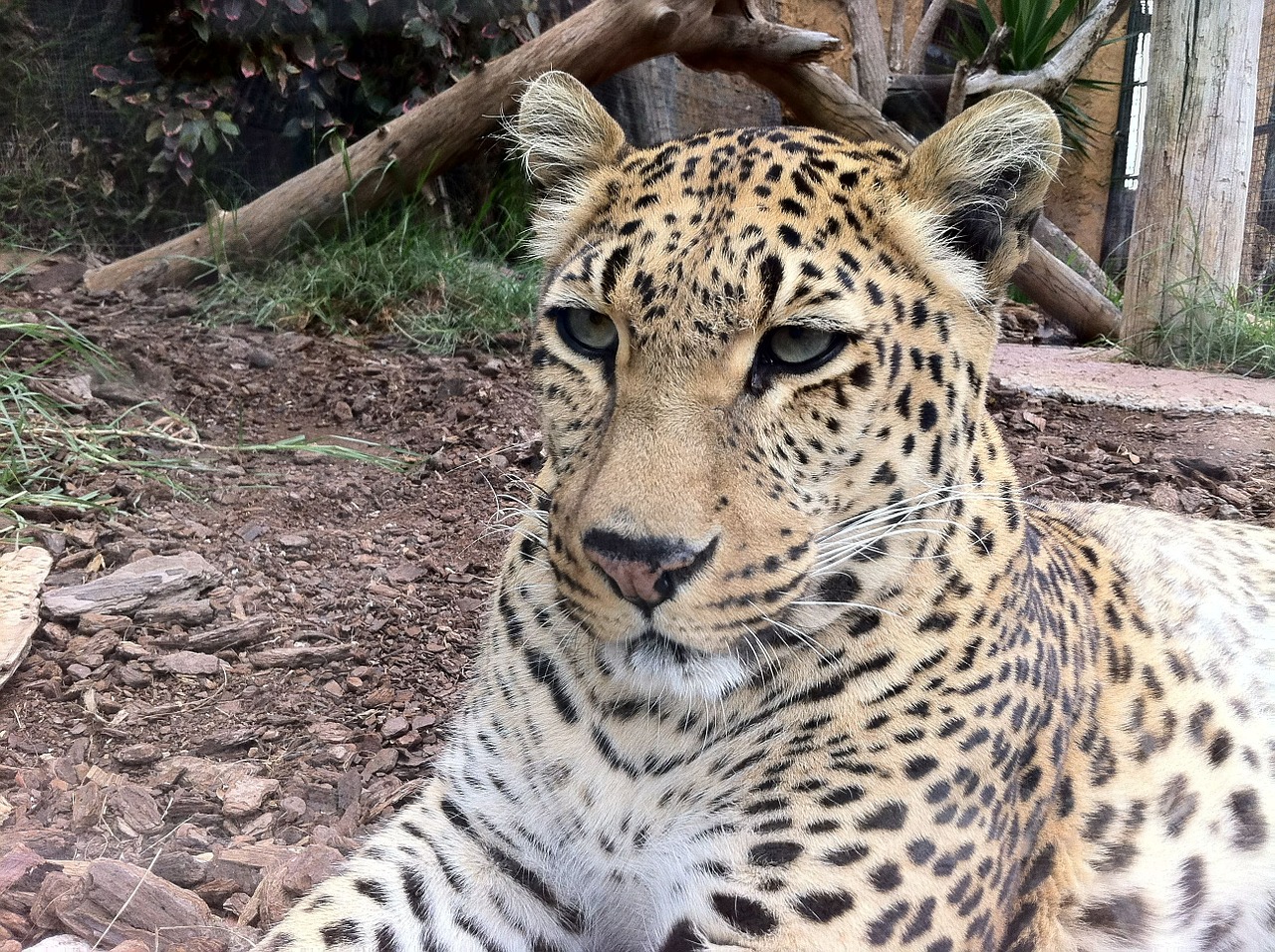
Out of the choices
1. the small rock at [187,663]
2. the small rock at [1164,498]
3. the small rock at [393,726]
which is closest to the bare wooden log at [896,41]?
the small rock at [1164,498]

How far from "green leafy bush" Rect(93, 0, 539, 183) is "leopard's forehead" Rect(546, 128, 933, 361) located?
5.44 metres

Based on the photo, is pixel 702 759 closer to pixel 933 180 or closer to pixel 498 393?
pixel 933 180

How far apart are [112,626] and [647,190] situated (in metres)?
2.69

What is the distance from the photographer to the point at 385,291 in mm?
7539

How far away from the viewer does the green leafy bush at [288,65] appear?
7.20 meters

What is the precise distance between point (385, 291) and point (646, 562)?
19.0 feet

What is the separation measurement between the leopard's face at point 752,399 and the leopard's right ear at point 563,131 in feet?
1.05

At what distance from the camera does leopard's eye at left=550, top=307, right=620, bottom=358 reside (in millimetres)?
2664

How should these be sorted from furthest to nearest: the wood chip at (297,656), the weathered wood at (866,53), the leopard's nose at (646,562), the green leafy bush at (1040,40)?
the green leafy bush at (1040,40) → the weathered wood at (866,53) → the wood chip at (297,656) → the leopard's nose at (646,562)

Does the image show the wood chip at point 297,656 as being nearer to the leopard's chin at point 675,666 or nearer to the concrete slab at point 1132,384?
the leopard's chin at point 675,666

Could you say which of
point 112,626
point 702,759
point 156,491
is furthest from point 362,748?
point 156,491

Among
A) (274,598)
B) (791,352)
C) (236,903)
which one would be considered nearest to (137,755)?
(236,903)

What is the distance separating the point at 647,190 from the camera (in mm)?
2777

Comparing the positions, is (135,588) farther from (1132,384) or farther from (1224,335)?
(1224,335)
